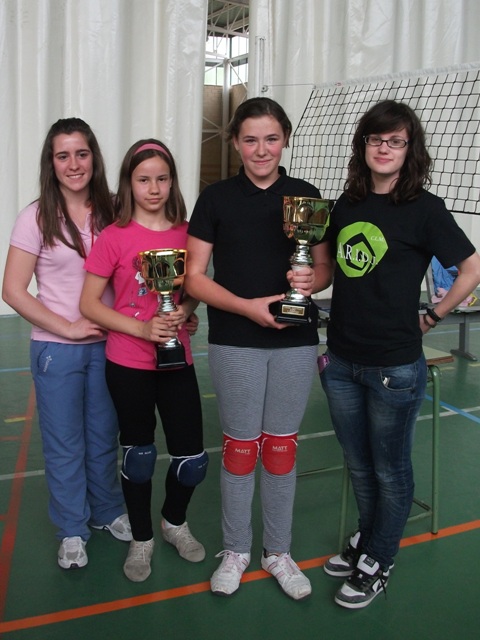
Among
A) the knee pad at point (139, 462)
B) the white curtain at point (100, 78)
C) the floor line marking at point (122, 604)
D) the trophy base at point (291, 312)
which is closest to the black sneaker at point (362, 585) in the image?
the floor line marking at point (122, 604)

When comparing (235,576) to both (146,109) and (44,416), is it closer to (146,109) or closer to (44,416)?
(44,416)

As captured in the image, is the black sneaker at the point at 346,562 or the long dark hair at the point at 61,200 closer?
the long dark hair at the point at 61,200

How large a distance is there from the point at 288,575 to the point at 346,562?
259 millimetres

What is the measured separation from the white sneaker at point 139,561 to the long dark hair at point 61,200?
43.9 inches

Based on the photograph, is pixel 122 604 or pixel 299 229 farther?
pixel 122 604

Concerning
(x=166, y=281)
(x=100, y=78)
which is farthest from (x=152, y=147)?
(x=100, y=78)

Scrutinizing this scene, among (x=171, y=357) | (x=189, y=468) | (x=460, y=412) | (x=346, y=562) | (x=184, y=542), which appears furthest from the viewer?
(x=460, y=412)

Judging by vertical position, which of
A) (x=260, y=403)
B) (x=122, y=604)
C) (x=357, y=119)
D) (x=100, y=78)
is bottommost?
(x=122, y=604)

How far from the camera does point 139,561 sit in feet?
7.84

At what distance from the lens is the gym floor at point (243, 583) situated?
211 centimetres

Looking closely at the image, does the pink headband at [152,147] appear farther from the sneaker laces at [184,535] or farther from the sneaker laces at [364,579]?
the sneaker laces at [364,579]

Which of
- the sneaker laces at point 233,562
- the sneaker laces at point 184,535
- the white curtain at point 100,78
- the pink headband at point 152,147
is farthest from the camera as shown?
the white curtain at point 100,78

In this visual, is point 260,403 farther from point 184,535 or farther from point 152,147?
point 152,147

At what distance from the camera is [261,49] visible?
5.66 metres
